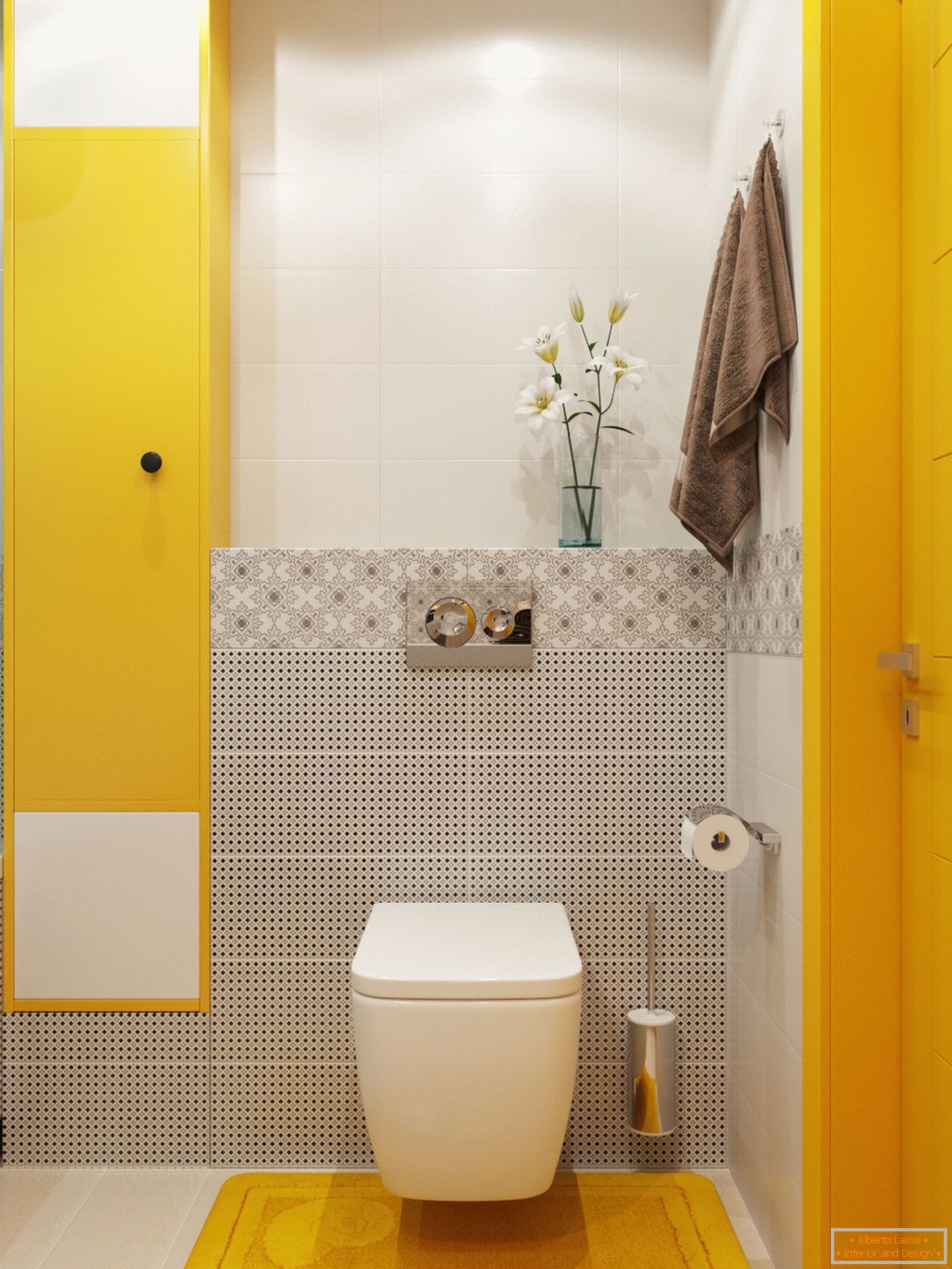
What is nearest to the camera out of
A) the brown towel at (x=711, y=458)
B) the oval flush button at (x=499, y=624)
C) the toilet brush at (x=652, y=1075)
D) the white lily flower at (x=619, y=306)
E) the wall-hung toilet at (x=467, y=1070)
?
the wall-hung toilet at (x=467, y=1070)

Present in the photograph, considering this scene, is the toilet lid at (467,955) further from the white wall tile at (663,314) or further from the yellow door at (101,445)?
the white wall tile at (663,314)

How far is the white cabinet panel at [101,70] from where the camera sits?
6.43 feet

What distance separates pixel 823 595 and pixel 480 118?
142 centimetres

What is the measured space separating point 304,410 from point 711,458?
924 millimetres

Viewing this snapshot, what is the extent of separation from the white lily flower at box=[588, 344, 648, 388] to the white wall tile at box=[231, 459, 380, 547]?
54cm

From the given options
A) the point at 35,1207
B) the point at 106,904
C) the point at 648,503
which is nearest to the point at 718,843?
the point at 648,503

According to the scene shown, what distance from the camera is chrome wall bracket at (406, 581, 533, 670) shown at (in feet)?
6.46

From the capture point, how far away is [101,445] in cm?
196

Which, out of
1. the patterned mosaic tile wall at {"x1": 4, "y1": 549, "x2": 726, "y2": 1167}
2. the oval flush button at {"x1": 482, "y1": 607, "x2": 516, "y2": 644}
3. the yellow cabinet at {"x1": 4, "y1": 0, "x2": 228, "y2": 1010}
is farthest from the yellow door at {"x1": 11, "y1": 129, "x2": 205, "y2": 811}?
the oval flush button at {"x1": 482, "y1": 607, "x2": 516, "y2": 644}

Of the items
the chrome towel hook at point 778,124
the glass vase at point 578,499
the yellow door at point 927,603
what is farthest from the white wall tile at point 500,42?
the yellow door at point 927,603

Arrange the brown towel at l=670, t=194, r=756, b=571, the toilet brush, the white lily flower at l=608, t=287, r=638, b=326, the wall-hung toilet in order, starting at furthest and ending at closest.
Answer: the white lily flower at l=608, t=287, r=638, b=326
the toilet brush
the brown towel at l=670, t=194, r=756, b=571
the wall-hung toilet

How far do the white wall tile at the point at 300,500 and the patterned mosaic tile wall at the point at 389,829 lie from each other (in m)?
0.22

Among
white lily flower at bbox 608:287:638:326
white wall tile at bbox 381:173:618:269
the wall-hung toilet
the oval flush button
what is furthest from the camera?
white wall tile at bbox 381:173:618:269

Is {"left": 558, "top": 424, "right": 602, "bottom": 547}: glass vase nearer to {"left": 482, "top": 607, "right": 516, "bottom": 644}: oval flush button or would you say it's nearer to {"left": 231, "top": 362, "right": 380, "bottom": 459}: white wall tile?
{"left": 482, "top": 607, "right": 516, "bottom": 644}: oval flush button
